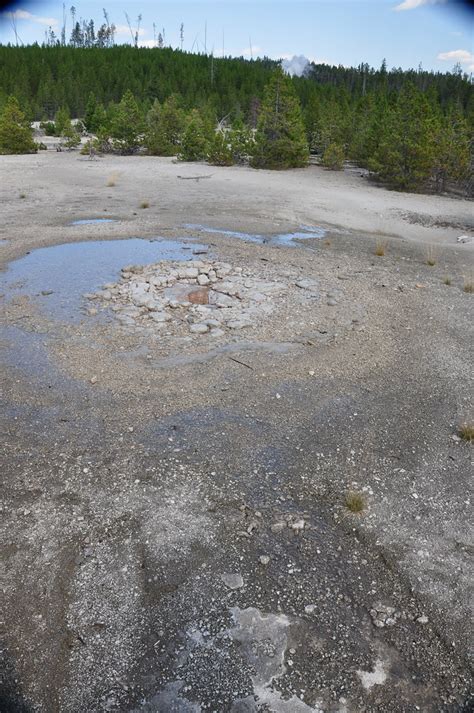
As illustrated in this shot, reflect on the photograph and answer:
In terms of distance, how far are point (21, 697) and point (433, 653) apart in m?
2.78

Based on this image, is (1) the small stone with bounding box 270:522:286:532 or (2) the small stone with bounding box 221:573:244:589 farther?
(1) the small stone with bounding box 270:522:286:532

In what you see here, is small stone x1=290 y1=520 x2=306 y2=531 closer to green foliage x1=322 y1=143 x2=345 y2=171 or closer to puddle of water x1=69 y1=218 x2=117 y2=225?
puddle of water x1=69 y1=218 x2=117 y2=225

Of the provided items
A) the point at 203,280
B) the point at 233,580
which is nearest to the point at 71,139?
the point at 203,280

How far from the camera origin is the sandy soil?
3.46m

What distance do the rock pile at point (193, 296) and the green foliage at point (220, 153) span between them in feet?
67.3

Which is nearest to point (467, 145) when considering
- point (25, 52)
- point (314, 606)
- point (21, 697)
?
point (314, 606)

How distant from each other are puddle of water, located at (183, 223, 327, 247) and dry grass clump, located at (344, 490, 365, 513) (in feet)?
33.8

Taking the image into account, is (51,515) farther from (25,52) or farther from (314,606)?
(25,52)

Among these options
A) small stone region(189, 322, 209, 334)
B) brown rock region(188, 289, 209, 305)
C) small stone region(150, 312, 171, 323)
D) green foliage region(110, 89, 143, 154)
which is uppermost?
green foliage region(110, 89, 143, 154)

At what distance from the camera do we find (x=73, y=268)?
11.7 m

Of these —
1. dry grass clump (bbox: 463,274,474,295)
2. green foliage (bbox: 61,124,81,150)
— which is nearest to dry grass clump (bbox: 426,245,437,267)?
dry grass clump (bbox: 463,274,474,295)

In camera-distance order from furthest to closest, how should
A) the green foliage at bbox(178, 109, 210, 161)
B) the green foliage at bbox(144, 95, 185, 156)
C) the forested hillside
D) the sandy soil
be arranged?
the forested hillside → the green foliage at bbox(144, 95, 185, 156) → the green foliage at bbox(178, 109, 210, 161) → the sandy soil

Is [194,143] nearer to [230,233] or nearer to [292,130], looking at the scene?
[292,130]

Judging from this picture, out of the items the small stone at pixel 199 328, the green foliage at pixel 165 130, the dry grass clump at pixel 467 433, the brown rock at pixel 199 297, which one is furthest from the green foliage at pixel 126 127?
the dry grass clump at pixel 467 433
